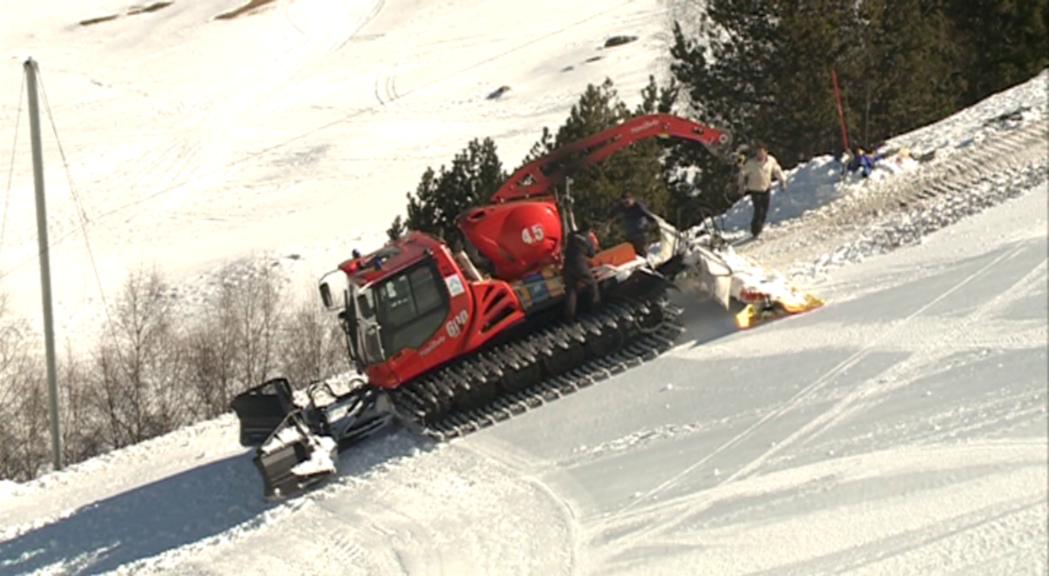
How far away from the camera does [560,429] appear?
1313 centimetres

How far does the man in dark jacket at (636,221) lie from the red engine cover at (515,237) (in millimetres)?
1107

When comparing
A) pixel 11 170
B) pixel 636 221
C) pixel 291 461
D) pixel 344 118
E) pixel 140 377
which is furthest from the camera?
pixel 344 118

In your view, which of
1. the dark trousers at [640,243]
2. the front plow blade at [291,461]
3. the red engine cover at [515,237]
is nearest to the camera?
the front plow blade at [291,461]

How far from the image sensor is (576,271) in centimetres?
1387

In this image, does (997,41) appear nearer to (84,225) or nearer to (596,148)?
(596,148)

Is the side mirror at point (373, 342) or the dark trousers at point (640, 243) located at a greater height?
the dark trousers at point (640, 243)

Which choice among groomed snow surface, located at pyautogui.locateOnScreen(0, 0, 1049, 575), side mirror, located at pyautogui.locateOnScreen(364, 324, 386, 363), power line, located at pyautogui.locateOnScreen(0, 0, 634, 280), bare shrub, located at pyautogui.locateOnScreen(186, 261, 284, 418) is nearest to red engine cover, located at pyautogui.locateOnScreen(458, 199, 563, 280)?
side mirror, located at pyautogui.locateOnScreen(364, 324, 386, 363)

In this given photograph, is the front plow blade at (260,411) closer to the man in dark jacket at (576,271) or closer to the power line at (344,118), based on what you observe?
the man in dark jacket at (576,271)

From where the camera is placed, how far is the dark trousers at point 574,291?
13.9 meters

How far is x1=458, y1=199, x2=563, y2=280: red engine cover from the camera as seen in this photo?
1434 cm

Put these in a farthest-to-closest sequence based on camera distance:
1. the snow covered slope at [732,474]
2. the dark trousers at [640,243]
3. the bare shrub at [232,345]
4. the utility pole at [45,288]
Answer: the bare shrub at [232,345] → the utility pole at [45,288] → the dark trousers at [640,243] → the snow covered slope at [732,474]

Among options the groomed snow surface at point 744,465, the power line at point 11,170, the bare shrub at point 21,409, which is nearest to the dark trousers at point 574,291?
the groomed snow surface at point 744,465

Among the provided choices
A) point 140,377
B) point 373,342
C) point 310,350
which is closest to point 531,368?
point 373,342

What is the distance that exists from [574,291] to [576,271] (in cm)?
24
